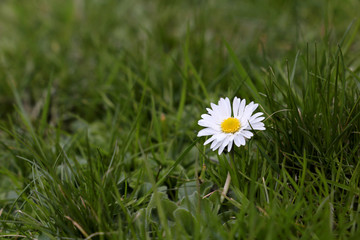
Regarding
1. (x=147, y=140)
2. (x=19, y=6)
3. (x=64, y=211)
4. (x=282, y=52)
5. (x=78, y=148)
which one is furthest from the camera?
(x=19, y=6)

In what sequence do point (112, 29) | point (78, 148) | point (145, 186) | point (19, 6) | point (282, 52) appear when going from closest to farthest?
point (145, 186) → point (78, 148) → point (282, 52) → point (112, 29) → point (19, 6)

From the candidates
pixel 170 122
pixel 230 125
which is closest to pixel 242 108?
pixel 230 125

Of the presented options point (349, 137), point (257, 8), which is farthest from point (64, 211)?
point (257, 8)

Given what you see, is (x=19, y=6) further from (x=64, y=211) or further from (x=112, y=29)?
(x=64, y=211)

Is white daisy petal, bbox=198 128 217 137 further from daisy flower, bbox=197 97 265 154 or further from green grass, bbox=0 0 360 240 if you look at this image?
green grass, bbox=0 0 360 240

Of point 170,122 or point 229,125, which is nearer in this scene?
point 229,125

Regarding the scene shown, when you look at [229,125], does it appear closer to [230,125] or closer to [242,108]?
[230,125]

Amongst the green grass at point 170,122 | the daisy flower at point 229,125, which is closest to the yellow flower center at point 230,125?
the daisy flower at point 229,125
